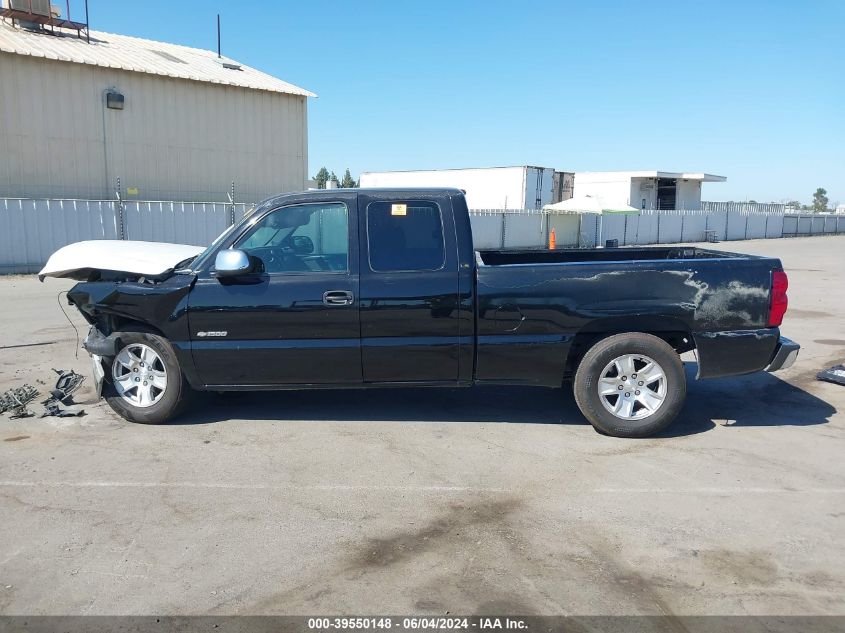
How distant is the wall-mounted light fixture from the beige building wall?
0.15 m

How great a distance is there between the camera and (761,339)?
560 cm

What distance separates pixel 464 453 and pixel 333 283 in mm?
1626

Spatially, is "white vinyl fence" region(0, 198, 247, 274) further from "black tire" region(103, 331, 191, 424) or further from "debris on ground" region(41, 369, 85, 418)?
"black tire" region(103, 331, 191, 424)

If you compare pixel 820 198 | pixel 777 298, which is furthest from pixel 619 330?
pixel 820 198

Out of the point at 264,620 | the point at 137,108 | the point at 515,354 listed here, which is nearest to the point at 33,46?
the point at 137,108

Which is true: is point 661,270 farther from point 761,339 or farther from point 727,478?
point 727,478

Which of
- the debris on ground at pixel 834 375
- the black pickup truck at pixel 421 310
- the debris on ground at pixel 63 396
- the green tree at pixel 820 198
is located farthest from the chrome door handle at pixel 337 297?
the green tree at pixel 820 198

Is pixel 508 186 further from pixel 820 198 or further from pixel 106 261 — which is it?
pixel 820 198

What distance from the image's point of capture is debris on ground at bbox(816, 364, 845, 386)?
7406 mm

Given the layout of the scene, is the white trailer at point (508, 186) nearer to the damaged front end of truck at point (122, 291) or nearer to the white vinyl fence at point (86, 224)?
the white vinyl fence at point (86, 224)

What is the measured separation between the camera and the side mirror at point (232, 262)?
17.4 ft

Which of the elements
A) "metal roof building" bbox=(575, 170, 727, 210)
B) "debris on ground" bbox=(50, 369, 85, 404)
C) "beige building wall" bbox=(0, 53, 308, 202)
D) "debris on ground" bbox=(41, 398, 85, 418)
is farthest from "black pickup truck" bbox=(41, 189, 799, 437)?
"metal roof building" bbox=(575, 170, 727, 210)

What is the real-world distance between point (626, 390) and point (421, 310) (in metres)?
1.72

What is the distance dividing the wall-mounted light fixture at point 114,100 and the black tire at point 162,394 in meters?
18.7
